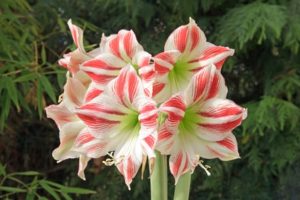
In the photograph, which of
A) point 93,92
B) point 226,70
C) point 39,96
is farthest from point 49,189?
point 93,92

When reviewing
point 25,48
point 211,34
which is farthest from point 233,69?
point 25,48

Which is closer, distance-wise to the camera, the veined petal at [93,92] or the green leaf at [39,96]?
the veined petal at [93,92]

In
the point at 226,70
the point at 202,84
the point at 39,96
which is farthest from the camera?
the point at 226,70

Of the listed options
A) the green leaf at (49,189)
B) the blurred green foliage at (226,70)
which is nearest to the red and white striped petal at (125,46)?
the green leaf at (49,189)

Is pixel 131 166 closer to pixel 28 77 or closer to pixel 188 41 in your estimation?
pixel 188 41

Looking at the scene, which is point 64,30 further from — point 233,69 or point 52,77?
point 233,69

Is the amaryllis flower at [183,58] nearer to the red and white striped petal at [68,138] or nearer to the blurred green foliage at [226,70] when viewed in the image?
the red and white striped petal at [68,138]

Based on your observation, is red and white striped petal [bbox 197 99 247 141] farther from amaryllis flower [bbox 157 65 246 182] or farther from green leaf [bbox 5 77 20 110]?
green leaf [bbox 5 77 20 110]
